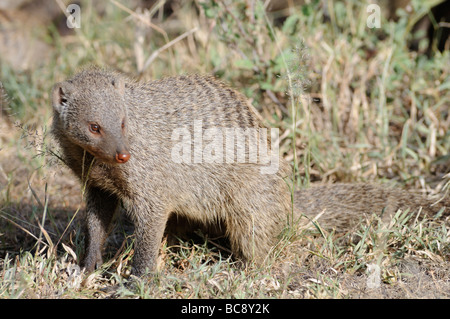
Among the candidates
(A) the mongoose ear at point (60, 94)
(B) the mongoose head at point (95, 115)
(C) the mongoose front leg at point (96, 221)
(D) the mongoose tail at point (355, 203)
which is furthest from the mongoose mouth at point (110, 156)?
(D) the mongoose tail at point (355, 203)

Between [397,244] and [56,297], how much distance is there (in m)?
1.54

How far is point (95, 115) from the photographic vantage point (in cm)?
208

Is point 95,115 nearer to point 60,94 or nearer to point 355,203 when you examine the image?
point 60,94

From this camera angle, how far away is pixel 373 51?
3824 mm

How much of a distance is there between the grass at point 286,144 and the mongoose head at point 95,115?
0.59 ft

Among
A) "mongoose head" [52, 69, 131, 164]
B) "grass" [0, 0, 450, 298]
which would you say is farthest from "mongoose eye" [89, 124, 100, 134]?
"grass" [0, 0, 450, 298]

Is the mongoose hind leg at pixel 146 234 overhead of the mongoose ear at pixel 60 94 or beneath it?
beneath

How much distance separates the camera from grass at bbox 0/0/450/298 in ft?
7.23

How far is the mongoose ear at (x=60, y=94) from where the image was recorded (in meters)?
2.17

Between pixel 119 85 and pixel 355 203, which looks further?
pixel 355 203

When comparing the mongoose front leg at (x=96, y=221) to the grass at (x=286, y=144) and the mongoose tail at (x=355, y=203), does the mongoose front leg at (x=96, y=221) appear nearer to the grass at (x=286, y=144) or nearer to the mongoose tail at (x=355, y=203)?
the grass at (x=286, y=144)

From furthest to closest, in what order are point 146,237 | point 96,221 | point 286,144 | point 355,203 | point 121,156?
point 286,144 → point 355,203 → point 96,221 → point 146,237 → point 121,156

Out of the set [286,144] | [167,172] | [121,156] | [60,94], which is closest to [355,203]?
[286,144]

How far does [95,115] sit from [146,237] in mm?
596
